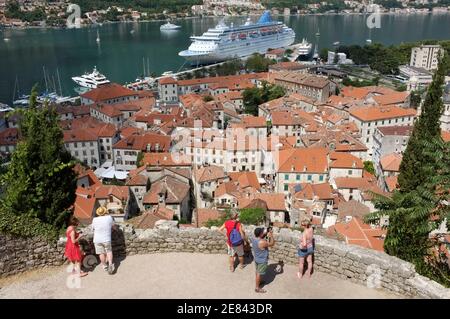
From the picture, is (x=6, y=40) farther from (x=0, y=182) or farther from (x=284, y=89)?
(x=0, y=182)

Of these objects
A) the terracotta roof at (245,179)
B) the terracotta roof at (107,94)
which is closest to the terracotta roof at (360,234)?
the terracotta roof at (245,179)

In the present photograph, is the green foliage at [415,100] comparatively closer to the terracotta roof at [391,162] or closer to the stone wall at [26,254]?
the terracotta roof at [391,162]

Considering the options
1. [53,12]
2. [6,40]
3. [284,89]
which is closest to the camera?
[284,89]

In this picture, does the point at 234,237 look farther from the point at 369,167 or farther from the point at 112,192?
the point at 369,167

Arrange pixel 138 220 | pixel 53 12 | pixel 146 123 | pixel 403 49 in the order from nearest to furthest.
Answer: pixel 138 220 < pixel 146 123 < pixel 403 49 < pixel 53 12

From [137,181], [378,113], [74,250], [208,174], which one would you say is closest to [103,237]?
[74,250]

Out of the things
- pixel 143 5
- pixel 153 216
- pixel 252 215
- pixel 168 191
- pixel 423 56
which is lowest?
pixel 168 191

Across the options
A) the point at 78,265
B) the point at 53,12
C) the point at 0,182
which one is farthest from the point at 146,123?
the point at 53,12
